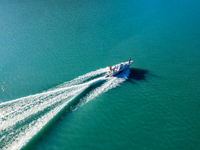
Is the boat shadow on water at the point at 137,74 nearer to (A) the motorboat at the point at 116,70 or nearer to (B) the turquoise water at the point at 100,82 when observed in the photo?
(B) the turquoise water at the point at 100,82

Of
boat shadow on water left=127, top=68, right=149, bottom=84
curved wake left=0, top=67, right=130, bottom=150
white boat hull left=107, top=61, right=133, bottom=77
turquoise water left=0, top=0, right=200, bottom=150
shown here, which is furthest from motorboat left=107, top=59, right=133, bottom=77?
boat shadow on water left=127, top=68, right=149, bottom=84

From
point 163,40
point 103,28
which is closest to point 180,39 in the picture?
point 163,40

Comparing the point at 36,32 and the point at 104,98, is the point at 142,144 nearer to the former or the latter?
the point at 104,98

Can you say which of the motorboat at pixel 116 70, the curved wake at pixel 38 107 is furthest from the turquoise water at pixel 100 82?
the motorboat at pixel 116 70

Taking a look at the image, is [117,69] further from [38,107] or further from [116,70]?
[38,107]

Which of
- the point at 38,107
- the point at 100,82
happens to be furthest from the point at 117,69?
the point at 38,107

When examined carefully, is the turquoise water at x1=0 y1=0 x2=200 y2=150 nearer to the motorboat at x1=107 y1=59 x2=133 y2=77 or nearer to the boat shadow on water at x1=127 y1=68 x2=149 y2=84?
the boat shadow on water at x1=127 y1=68 x2=149 y2=84
